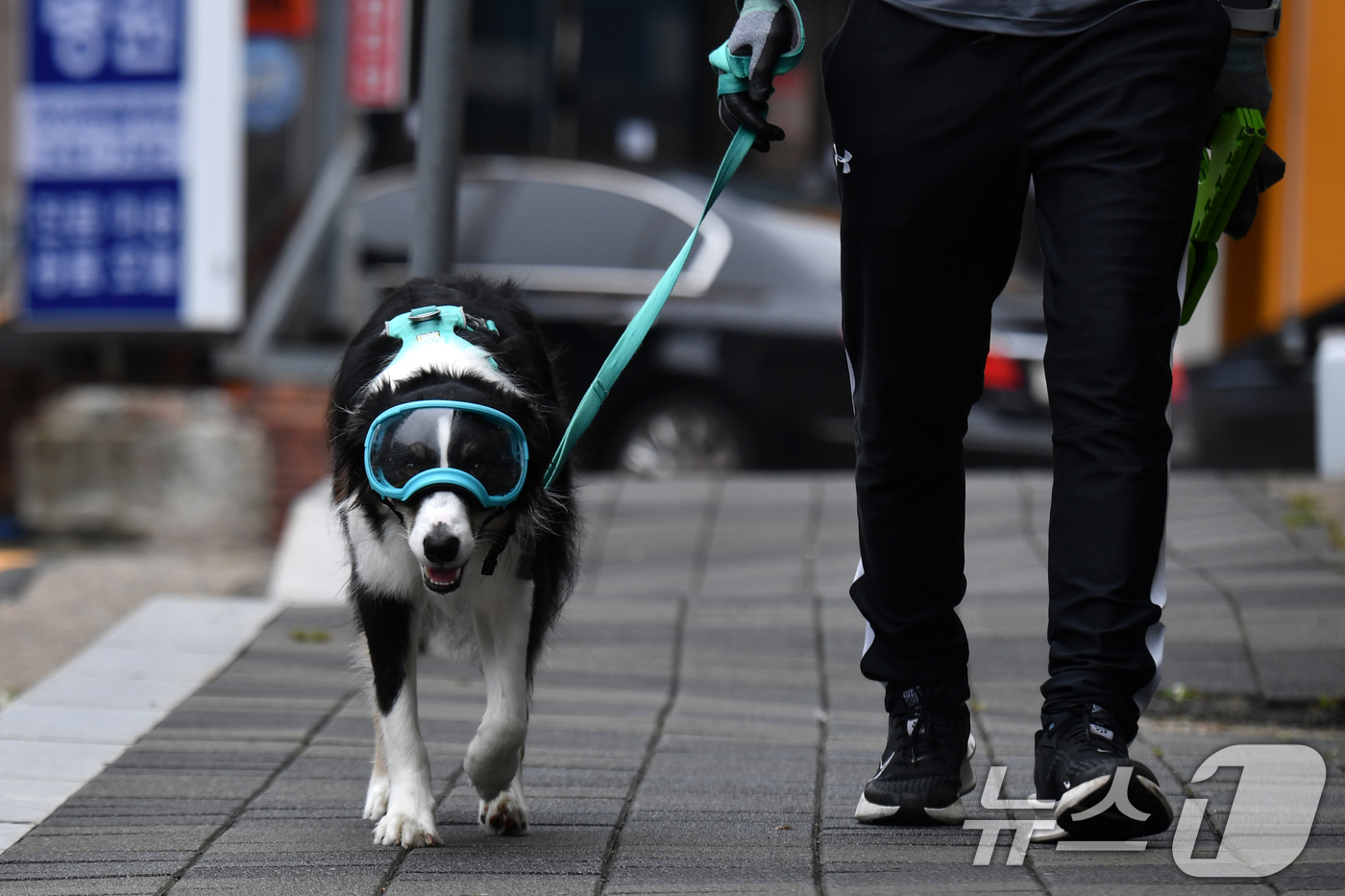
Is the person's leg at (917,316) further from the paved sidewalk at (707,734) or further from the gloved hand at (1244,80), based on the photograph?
the gloved hand at (1244,80)

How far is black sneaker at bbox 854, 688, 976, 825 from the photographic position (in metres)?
2.93

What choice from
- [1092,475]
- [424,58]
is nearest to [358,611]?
[1092,475]

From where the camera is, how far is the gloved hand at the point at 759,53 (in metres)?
3.00

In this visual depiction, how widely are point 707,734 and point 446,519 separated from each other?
137cm

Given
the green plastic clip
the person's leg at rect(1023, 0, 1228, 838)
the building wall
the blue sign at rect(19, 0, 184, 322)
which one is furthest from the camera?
the building wall

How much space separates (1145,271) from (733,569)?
3.46 metres

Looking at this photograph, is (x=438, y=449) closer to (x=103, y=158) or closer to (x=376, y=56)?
(x=103, y=158)

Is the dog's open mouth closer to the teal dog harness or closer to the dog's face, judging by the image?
the dog's face

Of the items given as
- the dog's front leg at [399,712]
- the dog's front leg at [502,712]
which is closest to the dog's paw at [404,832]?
the dog's front leg at [399,712]

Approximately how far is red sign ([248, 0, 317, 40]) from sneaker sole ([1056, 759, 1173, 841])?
792 centimetres

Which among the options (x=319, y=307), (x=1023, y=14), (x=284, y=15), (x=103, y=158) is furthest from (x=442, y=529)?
(x=284, y=15)

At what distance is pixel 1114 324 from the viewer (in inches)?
108

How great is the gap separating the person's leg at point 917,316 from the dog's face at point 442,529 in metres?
0.70

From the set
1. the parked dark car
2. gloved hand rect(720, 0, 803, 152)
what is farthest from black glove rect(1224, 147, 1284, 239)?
the parked dark car
